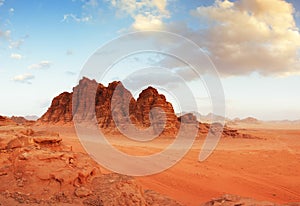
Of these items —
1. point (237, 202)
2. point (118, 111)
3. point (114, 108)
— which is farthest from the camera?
point (114, 108)

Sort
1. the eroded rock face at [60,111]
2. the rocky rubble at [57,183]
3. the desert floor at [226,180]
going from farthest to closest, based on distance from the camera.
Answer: the eroded rock face at [60,111]
the desert floor at [226,180]
the rocky rubble at [57,183]

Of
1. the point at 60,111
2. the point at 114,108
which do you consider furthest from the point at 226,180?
the point at 60,111

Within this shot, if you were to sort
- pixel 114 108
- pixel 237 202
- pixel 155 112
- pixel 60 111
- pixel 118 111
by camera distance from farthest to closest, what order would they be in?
pixel 60 111, pixel 114 108, pixel 118 111, pixel 155 112, pixel 237 202

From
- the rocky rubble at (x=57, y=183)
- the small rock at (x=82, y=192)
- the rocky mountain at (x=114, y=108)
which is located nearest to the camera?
the rocky rubble at (x=57, y=183)

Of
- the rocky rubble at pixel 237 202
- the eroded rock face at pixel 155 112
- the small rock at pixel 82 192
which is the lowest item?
the rocky rubble at pixel 237 202

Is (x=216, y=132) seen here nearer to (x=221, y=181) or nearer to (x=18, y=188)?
(x=221, y=181)

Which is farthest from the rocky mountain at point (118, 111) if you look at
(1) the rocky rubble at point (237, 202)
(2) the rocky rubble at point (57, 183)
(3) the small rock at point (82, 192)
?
(1) the rocky rubble at point (237, 202)

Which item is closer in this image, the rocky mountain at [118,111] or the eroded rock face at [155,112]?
the eroded rock face at [155,112]

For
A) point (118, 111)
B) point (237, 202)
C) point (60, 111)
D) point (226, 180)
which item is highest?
point (60, 111)

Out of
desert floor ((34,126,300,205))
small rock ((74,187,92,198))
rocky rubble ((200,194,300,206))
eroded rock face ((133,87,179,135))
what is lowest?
desert floor ((34,126,300,205))

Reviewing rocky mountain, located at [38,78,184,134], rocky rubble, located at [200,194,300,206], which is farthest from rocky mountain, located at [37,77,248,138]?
rocky rubble, located at [200,194,300,206]

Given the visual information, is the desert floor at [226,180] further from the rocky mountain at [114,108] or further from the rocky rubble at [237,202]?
the rocky mountain at [114,108]

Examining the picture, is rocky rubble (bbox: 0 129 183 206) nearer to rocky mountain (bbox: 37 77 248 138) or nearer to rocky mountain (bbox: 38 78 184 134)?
rocky mountain (bbox: 37 77 248 138)

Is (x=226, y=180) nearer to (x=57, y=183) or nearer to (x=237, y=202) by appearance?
(x=237, y=202)
